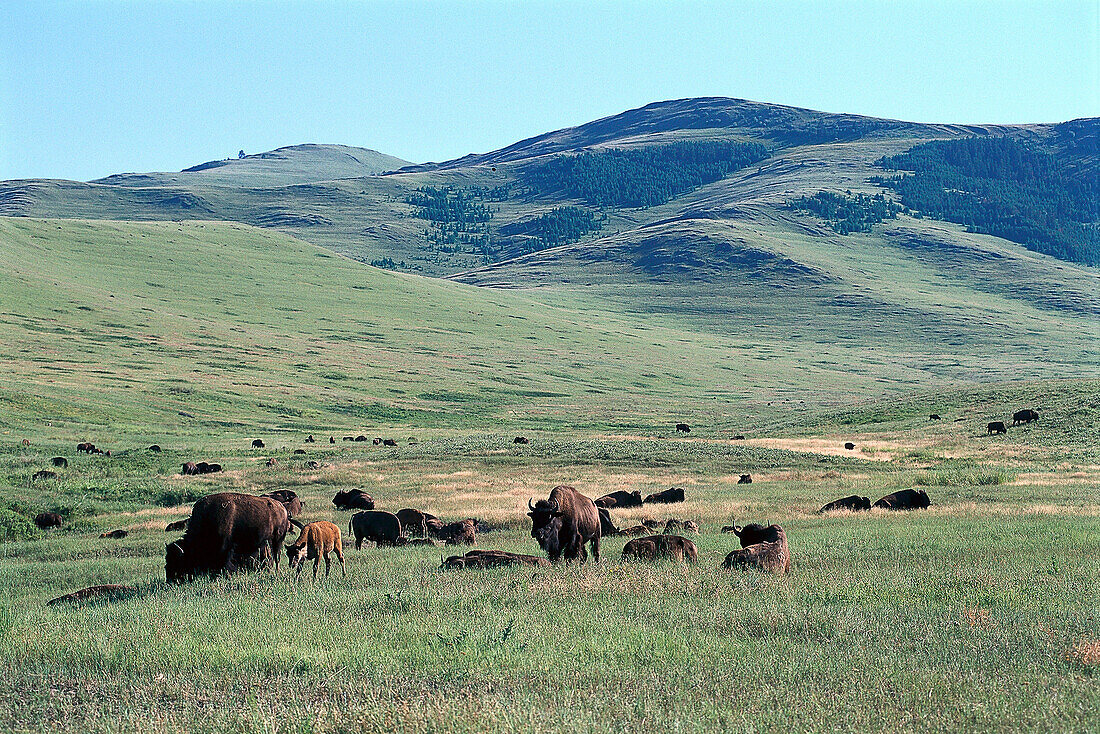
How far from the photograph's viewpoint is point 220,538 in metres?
14.6

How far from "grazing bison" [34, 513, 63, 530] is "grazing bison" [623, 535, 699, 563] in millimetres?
17600

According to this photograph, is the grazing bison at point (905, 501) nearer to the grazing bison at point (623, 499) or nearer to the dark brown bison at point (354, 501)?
the grazing bison at point (623, 499)

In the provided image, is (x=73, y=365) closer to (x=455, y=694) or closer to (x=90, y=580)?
(x=90, y=580)

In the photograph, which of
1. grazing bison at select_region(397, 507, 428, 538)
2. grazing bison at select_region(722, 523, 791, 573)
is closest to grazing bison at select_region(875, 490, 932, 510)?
grazing bison at select_region(722, 523, 791, 573)

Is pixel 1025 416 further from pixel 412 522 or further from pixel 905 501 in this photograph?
pixel 412 522

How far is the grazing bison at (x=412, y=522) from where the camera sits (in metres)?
22.1

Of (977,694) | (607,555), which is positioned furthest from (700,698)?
(607,555)

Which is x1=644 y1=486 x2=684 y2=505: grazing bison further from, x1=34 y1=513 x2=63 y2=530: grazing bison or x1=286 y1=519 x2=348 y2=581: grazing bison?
x1=34 y1=513 x2=63 y2=530: grazing bison

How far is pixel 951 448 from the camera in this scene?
1805 inches

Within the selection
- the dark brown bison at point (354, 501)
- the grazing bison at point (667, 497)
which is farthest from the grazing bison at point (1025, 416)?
the dark brown bison at point (354, 501)

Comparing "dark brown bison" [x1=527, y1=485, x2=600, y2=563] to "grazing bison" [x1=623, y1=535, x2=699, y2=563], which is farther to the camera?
"grazing bison" [x1=623, y1=535, x2=699, y2=563]

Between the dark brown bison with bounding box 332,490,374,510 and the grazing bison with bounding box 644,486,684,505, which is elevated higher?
the dark brown bison with bounding box 332,490,374,510

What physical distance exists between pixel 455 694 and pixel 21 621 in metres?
6.59

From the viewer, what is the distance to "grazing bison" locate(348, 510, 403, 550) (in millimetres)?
21219
